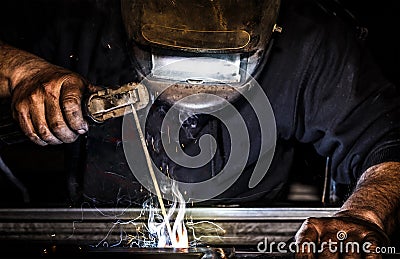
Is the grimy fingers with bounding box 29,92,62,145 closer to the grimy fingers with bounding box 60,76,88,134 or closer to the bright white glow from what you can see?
the grimy fingers with bounding box 60,76,88,134

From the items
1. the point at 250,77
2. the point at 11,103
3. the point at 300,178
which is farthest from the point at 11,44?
the point at 300,178

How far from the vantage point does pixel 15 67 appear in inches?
73.8

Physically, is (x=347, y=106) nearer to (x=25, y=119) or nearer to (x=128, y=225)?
(x=128, y=225)

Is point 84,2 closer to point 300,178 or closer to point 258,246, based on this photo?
point 258,246

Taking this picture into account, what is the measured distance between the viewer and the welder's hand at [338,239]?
4.58 feet

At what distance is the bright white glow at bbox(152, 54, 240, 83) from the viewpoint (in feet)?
5.47

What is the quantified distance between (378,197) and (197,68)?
0.51m

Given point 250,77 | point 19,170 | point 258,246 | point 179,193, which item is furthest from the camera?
point 19,170

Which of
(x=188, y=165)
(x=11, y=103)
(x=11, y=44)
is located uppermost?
(x=11, y=44)

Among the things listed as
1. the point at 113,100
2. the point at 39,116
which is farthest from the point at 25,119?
the point at 113,100

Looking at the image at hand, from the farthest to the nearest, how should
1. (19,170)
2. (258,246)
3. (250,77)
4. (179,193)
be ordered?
1. (19,170)
2. (179,193)
3. (250,77)
4. (258,246)

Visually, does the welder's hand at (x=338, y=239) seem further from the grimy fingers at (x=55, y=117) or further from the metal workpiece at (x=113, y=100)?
the grimy fingers at (x=55, y=117)

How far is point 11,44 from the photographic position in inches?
→ 83.0

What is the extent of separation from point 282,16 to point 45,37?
668 millimetres
